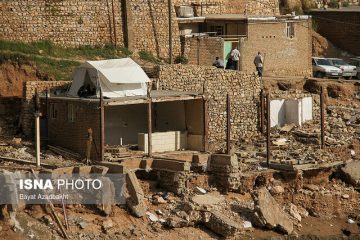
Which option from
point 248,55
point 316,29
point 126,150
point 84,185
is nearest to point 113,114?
point 126,150

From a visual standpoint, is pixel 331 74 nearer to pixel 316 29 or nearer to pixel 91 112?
pixel 316 29

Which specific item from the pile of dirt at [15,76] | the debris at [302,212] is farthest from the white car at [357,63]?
the debris at [302,212]

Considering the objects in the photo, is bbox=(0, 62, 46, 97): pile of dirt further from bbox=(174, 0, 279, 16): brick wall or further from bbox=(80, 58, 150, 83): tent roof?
bbox=(174, 0, 279, 16): brick wall

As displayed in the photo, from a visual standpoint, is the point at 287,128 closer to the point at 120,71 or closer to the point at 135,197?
the point at 120,71

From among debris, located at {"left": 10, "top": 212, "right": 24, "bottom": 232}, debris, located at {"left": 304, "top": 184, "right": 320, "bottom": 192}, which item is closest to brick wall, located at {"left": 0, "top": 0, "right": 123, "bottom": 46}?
debris, located at {"left": 304, "top": 184, "right": 320, "bottom": 192}

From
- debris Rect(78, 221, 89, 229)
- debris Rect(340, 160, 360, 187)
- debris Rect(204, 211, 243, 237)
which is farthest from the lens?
debris Rect(340, 160, 360, 187)

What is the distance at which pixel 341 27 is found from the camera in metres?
65.0

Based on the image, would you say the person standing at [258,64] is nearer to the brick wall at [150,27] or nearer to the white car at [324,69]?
the brick wall at [150,27]

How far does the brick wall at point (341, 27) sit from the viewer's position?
6456 centimetres

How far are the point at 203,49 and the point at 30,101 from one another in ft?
33.9

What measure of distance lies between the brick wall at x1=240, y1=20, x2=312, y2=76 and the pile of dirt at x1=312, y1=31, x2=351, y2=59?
3764mm

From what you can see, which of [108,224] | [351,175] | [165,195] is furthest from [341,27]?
[108,224]

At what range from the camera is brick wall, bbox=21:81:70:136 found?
48594 millimetres

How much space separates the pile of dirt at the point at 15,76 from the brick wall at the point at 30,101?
2.06m
